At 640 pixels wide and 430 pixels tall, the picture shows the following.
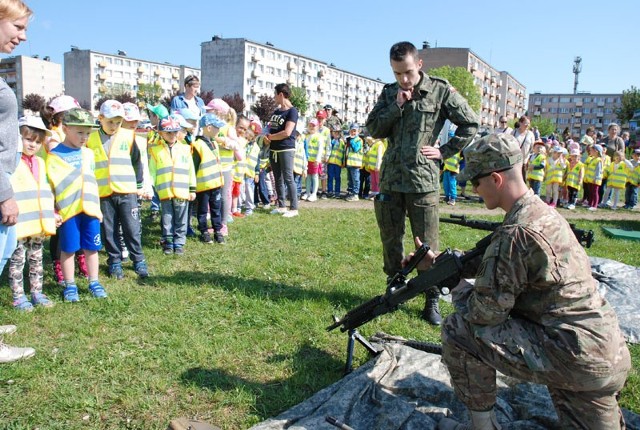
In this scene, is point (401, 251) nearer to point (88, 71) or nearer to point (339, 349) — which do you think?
point (339, 349)

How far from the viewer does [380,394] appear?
10.6ft

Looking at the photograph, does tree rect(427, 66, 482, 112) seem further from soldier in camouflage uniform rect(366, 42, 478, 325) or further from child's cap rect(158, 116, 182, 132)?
soldier in camouflage uniform rect(366, 42, 478, 325)

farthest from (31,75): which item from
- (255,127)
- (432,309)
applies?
(432,309)

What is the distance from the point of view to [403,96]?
452 cm

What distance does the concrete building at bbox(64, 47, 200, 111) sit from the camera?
95.6m

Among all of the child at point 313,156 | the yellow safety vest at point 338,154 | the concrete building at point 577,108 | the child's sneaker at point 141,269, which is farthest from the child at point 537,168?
the concrete building at point 577,108

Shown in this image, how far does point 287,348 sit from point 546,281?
2338 mm

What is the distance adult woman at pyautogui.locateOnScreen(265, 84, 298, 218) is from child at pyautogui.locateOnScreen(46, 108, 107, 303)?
455cm

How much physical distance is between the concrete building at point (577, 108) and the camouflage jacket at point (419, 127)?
15132 centimetres

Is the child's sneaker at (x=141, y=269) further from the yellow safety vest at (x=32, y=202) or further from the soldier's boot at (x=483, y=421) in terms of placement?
the soldier's boot at (x=483, y=421)

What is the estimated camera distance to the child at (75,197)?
4.85 metres

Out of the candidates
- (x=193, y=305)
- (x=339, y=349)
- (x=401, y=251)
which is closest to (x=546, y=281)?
(x=339, y=349)

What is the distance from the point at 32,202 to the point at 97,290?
1087 mm

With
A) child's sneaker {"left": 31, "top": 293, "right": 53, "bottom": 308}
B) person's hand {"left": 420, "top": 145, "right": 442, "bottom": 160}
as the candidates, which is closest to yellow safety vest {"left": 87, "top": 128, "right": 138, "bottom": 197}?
child's sneaker {"left": 31, "top": 293, "right": 53, "bottom": 308}
